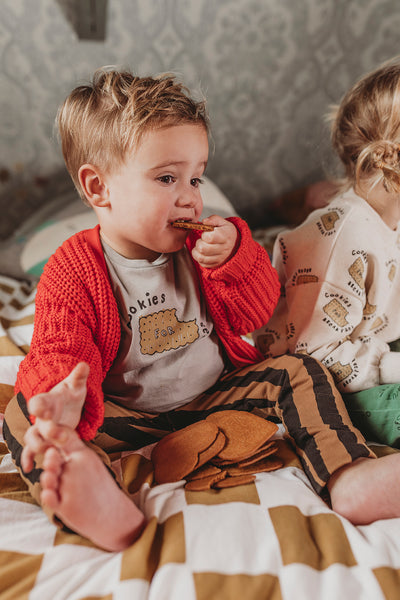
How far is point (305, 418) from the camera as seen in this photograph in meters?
0.75

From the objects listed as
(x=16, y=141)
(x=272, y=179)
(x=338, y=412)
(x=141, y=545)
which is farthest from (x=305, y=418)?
(x=16, y=141)

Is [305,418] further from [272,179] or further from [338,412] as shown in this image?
[272,179]

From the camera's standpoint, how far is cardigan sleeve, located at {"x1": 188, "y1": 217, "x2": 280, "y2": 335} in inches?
30.2

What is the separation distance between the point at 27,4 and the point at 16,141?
14.9 inches

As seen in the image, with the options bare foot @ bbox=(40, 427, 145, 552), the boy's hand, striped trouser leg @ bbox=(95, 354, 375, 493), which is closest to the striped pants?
striped trouser leg @ bbox=(95, 354, 375, 493)

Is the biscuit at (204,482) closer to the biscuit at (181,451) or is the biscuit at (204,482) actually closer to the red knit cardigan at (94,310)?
the biscuit at (181,451)

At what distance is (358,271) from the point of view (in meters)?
0.89

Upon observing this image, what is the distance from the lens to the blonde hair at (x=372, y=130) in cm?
87

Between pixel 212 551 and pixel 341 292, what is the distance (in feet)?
1.71

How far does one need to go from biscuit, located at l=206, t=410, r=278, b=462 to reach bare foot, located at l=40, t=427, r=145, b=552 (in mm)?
189

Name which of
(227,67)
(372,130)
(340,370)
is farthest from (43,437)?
(227,67)

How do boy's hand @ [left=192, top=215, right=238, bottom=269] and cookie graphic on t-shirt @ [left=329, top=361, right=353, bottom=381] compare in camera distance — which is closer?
boy's hand @ [left=192, top=215, right=238, bottom=269]

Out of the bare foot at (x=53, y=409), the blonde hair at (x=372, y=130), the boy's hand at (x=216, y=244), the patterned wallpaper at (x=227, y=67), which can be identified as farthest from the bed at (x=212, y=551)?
the patterned wallpaper at (x=227, y=67)

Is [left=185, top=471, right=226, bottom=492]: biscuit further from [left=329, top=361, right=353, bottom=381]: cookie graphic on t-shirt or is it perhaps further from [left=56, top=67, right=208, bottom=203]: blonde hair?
[left=56, top=67, right=208, bottom=203]: blonde hair
